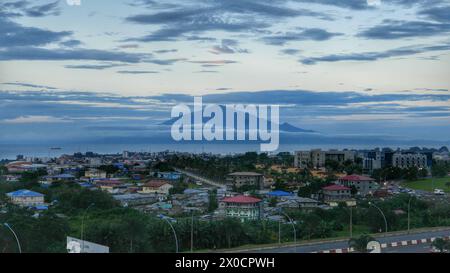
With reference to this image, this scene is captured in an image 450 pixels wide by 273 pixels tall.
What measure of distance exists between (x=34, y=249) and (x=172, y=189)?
6.34 feet

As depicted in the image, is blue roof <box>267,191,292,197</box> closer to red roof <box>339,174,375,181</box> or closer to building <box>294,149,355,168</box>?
building <box>294,149,355,168</box>

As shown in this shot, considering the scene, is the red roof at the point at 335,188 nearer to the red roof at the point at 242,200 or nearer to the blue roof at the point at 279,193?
the blue roof at the point at 279,193

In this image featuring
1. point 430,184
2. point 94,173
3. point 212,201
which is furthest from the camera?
point 94,173

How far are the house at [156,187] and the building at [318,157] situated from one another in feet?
4.62

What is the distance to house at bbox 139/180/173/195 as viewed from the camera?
5656 mm

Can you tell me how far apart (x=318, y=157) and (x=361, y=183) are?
691mm

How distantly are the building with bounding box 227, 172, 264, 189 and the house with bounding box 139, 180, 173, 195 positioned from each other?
0.66 m

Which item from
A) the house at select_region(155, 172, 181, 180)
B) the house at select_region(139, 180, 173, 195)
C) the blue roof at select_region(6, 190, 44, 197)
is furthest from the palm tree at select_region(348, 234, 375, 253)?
the blue roof at select_region(6, 190, 44, 197)

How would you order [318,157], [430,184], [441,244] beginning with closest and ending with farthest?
[441,244]
[318,157]
[430,184]

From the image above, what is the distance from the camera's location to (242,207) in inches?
196

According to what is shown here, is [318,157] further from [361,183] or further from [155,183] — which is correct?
[155,183]

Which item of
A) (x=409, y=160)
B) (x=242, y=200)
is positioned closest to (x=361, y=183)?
(x=409, y=160)
